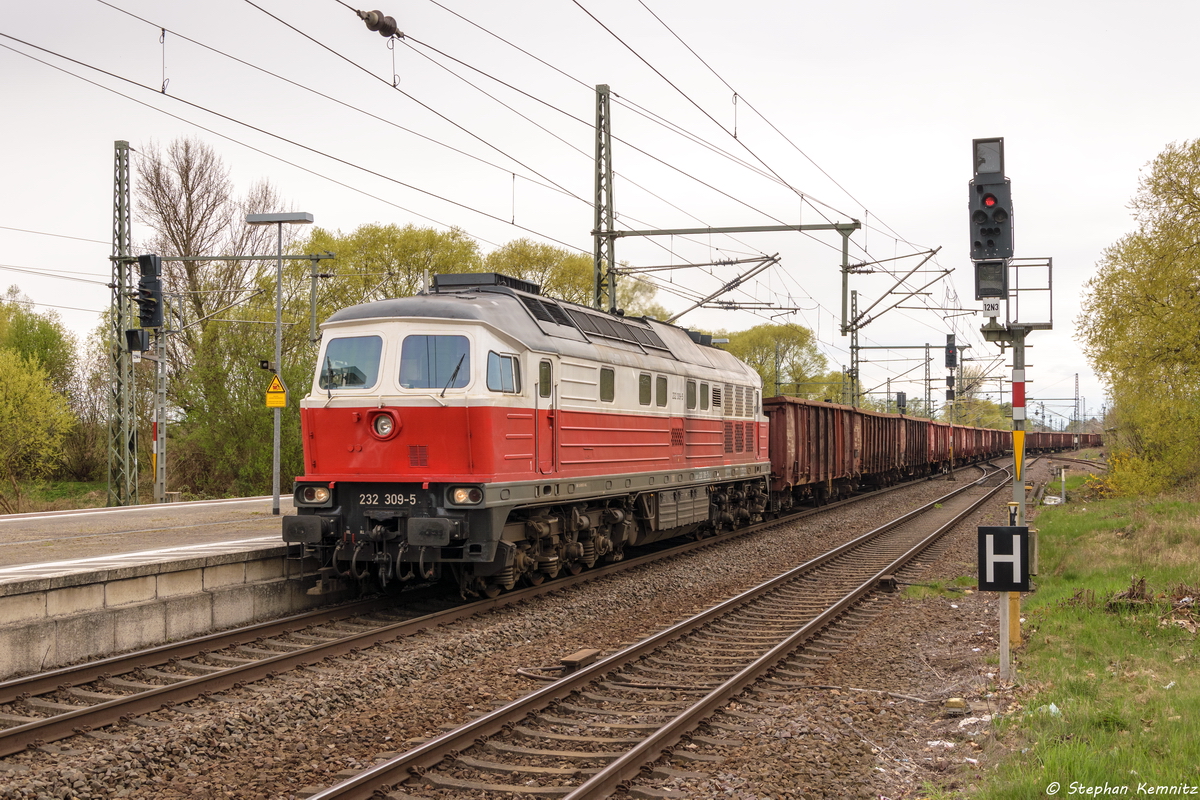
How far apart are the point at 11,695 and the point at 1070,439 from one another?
4231 inches

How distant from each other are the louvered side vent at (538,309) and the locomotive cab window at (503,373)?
1.19 m

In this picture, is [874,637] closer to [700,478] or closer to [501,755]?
[501,755]

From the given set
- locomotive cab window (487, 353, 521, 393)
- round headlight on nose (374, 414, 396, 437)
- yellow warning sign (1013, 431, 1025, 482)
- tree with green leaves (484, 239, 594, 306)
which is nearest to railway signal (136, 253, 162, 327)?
round headlight on nose (374, 414, 396, 437)

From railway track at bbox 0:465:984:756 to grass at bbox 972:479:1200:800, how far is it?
628 cm

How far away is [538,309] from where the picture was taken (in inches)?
531

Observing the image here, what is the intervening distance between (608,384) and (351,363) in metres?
4.12

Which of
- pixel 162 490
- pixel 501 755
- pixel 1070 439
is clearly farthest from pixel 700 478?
pixel 1070 439

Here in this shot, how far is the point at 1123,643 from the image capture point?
932 cm

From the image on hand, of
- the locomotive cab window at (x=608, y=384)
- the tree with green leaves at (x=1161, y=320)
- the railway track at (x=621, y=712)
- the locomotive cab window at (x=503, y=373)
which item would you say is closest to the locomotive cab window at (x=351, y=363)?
the locomotive cab window at (x=503, y=373)

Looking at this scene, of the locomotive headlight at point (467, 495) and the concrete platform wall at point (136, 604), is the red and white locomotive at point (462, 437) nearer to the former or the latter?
the locomotive headlight at point (467, 495)

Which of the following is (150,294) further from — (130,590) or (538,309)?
(130,590)

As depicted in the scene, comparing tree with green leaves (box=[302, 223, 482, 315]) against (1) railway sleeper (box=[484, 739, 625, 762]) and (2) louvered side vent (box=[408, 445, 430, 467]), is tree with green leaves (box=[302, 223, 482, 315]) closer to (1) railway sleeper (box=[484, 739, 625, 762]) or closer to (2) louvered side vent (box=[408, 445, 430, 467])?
(2) louvered side vent (box=[408, 445, 430, 467])

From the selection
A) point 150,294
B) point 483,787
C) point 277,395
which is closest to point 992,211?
point 483,787

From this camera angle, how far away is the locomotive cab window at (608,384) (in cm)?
1446
